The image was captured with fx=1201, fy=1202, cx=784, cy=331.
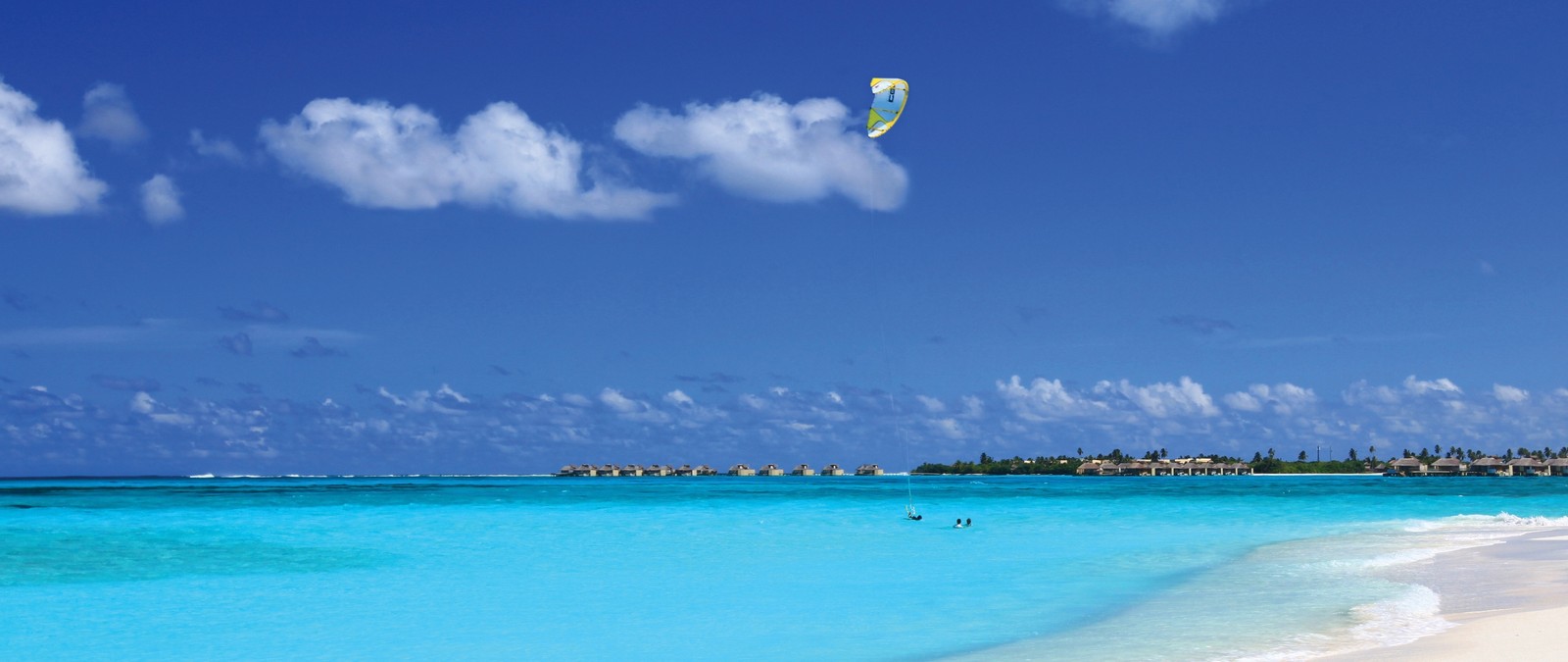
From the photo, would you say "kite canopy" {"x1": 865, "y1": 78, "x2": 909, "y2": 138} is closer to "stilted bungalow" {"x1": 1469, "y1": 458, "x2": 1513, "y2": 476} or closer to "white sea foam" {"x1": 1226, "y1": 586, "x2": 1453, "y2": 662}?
"white sea foam" {"x1": 1226, "y1": 586, "x2": 1453, "y2": 662}

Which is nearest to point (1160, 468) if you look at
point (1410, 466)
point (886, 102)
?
point (1410, 466)

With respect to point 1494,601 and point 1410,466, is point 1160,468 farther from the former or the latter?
point 1494,601

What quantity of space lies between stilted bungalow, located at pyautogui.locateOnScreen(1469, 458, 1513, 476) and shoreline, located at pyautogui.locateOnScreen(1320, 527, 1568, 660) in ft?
532

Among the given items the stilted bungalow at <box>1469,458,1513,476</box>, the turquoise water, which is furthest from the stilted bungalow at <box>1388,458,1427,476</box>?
the turquoise water

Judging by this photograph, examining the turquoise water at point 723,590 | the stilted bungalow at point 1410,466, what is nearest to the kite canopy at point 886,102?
the turquoise water at point 723,590

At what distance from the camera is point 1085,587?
19.2 metres

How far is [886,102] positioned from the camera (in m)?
20.1

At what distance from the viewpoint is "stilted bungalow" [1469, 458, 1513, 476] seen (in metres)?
→ 164

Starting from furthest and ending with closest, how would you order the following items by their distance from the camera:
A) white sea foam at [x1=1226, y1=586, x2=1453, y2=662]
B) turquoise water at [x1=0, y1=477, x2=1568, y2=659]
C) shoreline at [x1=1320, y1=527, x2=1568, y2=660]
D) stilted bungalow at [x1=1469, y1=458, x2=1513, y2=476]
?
1. stilted bungalow at [x1=1469, y1=458, x2=1513, y2=476]
2. turquoise water at [x1=0, y1=477, x2=1568, y2=659]
3. white sea foam at [x1=1226, y1=586, x2=1453, y2=662]
4. shoreline at [x1=1320, y1=527, x2=1568, y2=660]

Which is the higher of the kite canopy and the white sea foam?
the kite canopy

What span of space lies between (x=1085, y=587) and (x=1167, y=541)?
11.1 m

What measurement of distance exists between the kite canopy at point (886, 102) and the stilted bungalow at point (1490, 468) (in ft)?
568

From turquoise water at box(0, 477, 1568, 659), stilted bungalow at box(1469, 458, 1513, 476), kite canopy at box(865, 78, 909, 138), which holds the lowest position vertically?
turquoise water at box(0, 477, 1568, 659)

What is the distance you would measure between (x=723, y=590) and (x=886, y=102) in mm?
8529
